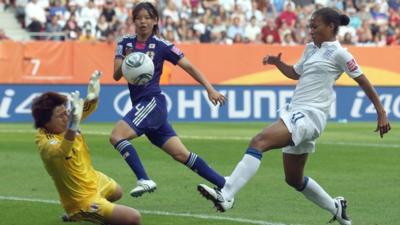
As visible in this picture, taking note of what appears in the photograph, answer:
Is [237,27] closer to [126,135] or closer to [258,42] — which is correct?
[258,42]

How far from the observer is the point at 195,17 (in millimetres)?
33844

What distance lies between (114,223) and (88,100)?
1040 millimetres

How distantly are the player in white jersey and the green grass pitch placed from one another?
618mm

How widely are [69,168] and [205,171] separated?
2.92 metres

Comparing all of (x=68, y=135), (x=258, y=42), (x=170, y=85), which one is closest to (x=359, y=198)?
(x=68, y=135)

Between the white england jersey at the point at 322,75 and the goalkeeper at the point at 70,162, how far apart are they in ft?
6.29

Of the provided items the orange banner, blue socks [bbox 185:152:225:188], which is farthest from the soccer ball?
the orange banner

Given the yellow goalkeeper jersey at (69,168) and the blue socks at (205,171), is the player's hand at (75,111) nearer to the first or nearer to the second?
the yellow goalkeeper jersey at (69,168)

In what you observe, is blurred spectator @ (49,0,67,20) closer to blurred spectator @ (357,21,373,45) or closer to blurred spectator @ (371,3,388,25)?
blurred spectator @ (357,21,373,45)

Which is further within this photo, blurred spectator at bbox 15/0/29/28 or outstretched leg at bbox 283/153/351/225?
blurred spectator at bbox 15/0/29/28

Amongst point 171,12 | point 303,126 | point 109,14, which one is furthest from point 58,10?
point 303,126

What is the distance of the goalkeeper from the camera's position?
337 inches

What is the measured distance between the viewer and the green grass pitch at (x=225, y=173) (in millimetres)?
10773

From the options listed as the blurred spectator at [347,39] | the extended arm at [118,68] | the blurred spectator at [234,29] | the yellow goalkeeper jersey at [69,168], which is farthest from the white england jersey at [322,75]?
the blurred spectator at [347,39]
